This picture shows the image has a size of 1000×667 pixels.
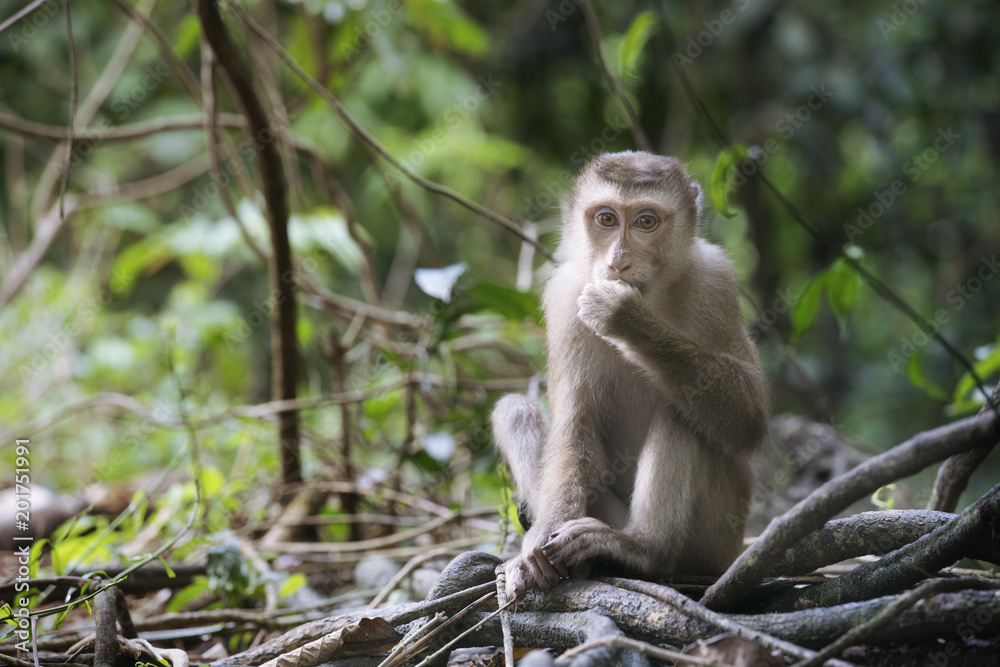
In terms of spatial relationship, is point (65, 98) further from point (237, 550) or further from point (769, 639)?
point (769, 639)

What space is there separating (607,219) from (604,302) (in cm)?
84

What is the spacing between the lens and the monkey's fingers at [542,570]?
299cm

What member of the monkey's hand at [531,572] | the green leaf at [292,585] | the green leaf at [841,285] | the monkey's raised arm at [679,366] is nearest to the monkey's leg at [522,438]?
the monkey's hand at [531,572]

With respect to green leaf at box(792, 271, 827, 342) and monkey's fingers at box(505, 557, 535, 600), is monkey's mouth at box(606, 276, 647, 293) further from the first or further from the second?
monkey's fingers at box(505, 557, 535, 600)

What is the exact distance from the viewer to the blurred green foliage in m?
6.74

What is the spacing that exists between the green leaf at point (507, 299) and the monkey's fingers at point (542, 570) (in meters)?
2.14

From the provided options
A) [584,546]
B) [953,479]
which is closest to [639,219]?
[584,546]

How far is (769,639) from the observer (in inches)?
85.7

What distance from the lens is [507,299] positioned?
16.4 ft

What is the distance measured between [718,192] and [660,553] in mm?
1999

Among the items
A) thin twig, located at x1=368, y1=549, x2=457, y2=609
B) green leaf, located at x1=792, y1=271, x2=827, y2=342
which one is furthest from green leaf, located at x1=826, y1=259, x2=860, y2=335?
thin twig, located at x1=368, y1=549, x2=457, y2=609

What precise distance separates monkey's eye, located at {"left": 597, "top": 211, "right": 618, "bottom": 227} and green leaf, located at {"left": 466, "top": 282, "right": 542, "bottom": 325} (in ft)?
3.42

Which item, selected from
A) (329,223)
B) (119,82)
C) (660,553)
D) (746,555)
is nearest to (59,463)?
(329,223)

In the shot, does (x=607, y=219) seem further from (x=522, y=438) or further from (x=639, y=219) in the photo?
(x=522, y=438)
